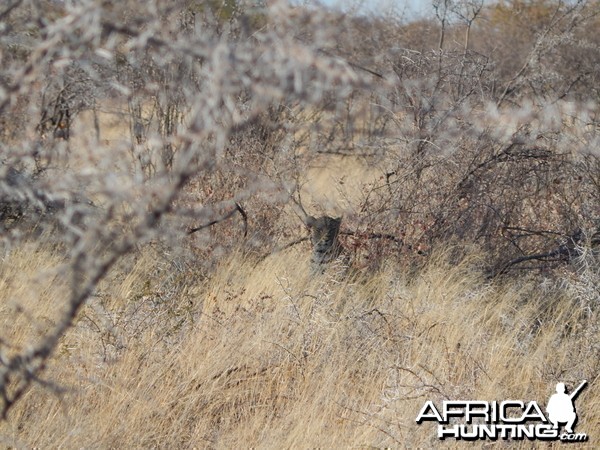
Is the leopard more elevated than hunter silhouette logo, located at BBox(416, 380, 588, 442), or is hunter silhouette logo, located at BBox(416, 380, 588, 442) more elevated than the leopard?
the leopard

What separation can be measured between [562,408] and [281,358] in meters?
1.30

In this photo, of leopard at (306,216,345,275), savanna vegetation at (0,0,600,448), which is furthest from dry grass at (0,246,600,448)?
leopard at (306,216,345,275)

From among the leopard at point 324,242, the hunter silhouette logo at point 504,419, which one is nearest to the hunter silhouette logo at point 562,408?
the hunter silhouette logo at point 504,419

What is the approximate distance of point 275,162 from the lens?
6.18 m

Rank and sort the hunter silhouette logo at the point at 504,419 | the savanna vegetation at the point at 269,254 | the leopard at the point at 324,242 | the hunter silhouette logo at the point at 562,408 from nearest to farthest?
the savanna vegetation at the point at 269,254 < the hunter silhouette logo at the point at 504,419 < the hunter silhouette logo at the point at 562,408 < the leopard at the point at 324,242

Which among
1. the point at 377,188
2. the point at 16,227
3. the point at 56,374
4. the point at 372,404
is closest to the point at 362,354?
the point at 372,404

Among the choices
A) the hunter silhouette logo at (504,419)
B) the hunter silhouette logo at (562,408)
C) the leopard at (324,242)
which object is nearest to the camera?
the hunter silhouette logo at (504,419)

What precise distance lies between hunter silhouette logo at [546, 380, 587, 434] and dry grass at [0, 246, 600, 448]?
2.5 inches

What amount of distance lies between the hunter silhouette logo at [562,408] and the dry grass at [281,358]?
64mm

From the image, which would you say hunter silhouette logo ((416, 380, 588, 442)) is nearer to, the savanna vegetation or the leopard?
the savanna vegetation

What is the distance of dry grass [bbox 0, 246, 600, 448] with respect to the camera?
3.44 metres

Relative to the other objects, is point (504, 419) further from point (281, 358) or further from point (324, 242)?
point (324, 242)

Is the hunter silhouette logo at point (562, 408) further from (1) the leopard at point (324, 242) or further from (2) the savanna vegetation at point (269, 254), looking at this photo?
(1) the leopard at point (324, 242)

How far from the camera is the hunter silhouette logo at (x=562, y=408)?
3557mm
